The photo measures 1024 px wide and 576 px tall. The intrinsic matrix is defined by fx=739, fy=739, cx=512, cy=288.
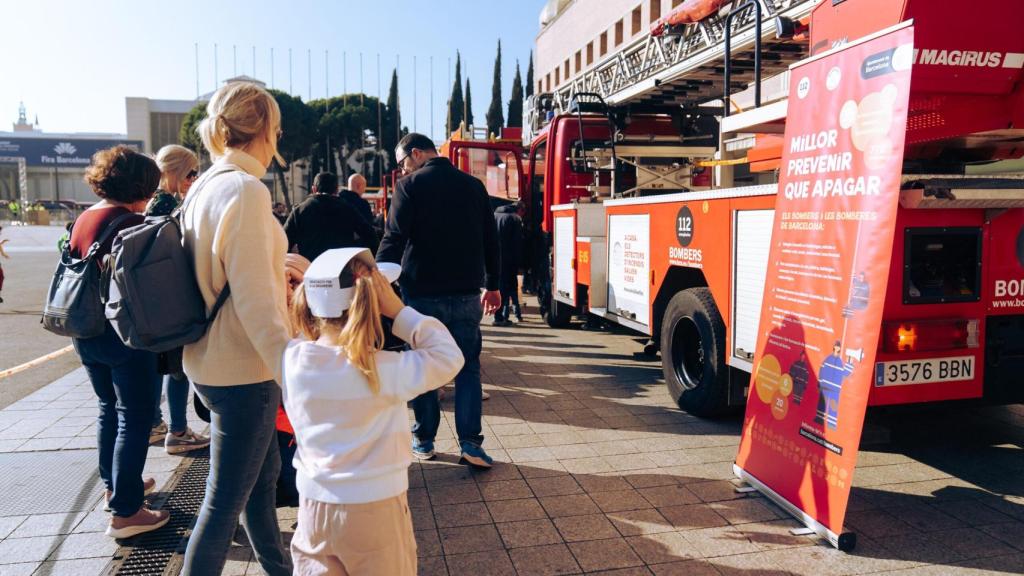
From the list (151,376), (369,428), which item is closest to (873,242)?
(369,428)

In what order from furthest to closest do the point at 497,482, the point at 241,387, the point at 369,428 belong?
the point at 497,482, the point at 241,387, the point at 369,428

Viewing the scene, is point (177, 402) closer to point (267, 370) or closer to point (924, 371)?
point (267, 370)

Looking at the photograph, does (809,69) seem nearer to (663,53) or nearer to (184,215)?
(184,215)

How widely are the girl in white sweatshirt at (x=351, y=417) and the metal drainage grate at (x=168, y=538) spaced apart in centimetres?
149

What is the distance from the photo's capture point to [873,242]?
2936 millimetres

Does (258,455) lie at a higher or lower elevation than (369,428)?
lower

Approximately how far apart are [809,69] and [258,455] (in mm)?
2893

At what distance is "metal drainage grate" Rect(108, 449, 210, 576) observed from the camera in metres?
3.13

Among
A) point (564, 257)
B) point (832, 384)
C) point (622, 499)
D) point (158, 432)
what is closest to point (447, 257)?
point (622, 499)

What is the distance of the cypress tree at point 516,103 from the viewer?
173ft

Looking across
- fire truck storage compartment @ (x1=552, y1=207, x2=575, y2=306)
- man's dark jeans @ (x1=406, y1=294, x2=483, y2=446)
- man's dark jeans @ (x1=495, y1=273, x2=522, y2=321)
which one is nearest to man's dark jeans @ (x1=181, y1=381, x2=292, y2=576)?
man's dark jeans @ (x1=406, y1=294, x2=483, y2=446)

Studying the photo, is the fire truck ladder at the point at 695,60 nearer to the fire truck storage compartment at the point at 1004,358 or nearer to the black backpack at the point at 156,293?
the fire truck storage compartment at the point at 1004,358

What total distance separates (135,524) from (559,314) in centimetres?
675

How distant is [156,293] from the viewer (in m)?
2.28
